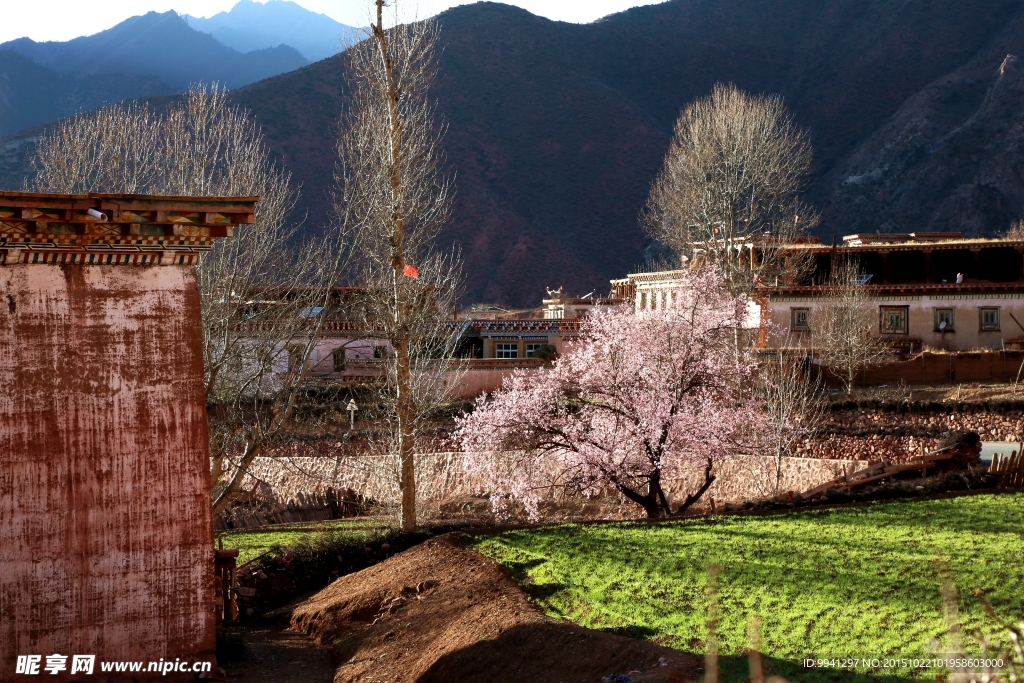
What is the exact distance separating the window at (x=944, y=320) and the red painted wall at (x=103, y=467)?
125ft

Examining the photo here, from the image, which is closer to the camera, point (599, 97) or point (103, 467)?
point (103, 467)

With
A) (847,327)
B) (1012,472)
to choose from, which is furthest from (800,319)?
(1012,472)

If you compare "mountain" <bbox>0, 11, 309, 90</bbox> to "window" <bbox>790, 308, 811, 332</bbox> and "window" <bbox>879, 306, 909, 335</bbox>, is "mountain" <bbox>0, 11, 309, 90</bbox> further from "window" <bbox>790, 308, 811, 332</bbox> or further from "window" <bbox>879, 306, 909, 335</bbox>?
"window" <bbox>879, 306, 909, 335</bbox>

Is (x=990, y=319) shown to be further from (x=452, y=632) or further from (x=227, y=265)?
(x=452, y=632)

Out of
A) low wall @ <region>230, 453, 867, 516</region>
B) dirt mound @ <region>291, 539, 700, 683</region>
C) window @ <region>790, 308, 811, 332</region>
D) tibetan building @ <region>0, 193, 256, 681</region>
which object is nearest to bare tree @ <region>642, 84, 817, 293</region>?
window @ <region>790, 308, 811, 332</region>

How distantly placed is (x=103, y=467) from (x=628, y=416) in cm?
1223

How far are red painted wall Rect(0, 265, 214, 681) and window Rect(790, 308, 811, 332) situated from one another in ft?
117

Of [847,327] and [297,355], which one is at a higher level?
[847,327]

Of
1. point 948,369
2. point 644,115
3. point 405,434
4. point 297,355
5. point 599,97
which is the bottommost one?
point 405,434

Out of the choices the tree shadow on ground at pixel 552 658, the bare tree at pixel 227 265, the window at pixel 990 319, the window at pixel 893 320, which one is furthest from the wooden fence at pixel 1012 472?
the window at pixel 990 319

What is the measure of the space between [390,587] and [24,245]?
25.2 feet

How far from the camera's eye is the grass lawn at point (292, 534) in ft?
66.4

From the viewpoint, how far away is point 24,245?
1146 cm

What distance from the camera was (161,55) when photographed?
535 feet
